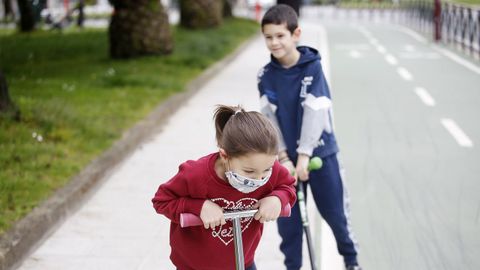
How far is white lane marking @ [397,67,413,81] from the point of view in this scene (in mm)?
13839

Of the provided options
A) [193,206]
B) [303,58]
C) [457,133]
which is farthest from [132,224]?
[457,133]

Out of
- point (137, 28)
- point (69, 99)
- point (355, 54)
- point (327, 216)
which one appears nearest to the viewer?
point (327, 216)

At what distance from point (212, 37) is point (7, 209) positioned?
50.7ft

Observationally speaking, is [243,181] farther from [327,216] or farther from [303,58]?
[327,216]

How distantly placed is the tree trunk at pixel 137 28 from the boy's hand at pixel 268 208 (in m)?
12.2

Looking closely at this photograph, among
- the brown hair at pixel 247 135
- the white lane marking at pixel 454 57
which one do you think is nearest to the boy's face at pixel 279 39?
the brown hair at pixel 247 135

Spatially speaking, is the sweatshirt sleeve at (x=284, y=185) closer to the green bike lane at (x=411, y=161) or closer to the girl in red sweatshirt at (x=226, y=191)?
the girl in red sweatshirt at (x=226, y=191)

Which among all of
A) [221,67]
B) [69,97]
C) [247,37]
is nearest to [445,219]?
[69,97]

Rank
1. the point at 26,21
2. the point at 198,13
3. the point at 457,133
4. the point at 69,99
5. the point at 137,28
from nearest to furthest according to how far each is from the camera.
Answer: the point at 457,133
the point at 69,99
the point at 137,28
the point at 198,13
the point at 26,21

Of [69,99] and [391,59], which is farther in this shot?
[391,59]

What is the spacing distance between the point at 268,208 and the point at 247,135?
30 centimetres

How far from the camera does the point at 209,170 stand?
2.87 meters

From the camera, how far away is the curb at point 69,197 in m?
4.92

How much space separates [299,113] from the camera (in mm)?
3994
